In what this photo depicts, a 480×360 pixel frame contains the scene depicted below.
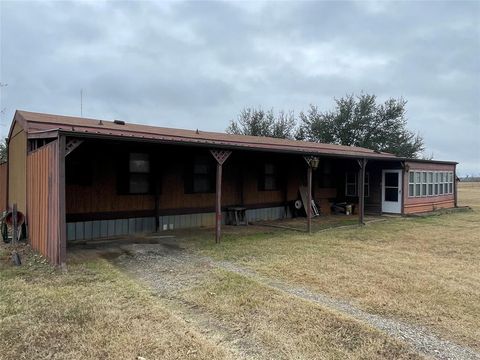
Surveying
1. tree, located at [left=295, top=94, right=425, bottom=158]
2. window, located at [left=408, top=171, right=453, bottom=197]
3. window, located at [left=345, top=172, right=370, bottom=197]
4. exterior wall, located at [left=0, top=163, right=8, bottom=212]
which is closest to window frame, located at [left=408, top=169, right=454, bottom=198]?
window, located at [left=408, top=171, right=453, bottom=197]

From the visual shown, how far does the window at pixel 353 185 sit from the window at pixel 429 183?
1722 mm

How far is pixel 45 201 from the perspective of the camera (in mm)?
6664

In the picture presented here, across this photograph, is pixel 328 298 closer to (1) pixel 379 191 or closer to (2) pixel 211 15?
(1) pixel 379 191

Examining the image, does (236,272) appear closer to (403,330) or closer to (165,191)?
(403,330)

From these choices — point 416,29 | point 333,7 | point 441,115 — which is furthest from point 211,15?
point 441,115

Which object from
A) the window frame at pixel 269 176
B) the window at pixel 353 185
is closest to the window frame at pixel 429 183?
the window at pixel 353 185

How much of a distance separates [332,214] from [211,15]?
32.6ft

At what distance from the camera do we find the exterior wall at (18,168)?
8750mm

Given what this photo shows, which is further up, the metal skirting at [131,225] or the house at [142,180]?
the house at [142,180]

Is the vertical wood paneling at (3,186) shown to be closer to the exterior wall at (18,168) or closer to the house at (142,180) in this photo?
the house at (142,180)

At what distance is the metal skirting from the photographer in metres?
8.95

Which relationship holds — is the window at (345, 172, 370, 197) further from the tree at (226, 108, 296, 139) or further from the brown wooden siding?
the tree at (226, 108, 296, 139)

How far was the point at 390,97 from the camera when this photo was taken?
109 ft

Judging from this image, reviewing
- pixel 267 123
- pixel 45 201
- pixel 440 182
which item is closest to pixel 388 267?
pixel 45 201
